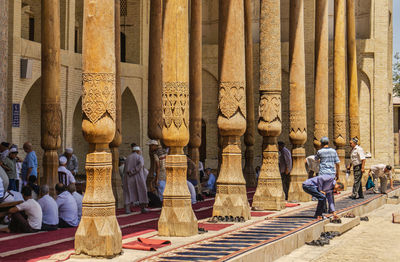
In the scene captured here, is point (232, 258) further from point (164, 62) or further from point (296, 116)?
point (296, 116)

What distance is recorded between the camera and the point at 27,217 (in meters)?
10.8

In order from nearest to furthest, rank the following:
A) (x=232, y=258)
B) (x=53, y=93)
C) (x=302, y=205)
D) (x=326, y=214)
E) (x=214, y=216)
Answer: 1. (x=232, y=258)
2. (x=214, y=216)
3. (x=326, y=214)
4. (x=53, y=93)
5. (x=302, y=205)

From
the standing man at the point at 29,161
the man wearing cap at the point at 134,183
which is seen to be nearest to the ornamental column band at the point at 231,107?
the man wearing cap at the point at 134,183

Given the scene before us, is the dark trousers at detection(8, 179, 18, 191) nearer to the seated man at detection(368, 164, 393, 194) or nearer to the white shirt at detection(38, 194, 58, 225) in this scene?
the white shirt at detection(38, 194, 58, 225)

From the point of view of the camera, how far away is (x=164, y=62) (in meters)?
10.5

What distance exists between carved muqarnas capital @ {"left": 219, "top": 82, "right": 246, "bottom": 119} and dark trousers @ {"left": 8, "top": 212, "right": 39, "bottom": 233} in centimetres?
405

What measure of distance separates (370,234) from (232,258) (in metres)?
6.34

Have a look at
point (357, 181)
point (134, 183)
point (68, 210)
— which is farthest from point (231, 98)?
point (357, 181)

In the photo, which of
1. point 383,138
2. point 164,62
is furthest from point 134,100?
point 164,62

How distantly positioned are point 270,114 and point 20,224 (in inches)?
236

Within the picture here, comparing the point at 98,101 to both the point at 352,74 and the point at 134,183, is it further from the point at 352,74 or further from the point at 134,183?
the point at 352,74

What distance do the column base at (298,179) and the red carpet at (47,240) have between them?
3698 mm

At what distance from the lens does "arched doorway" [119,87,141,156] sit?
26312 millimetres

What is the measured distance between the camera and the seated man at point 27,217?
10.7 m
